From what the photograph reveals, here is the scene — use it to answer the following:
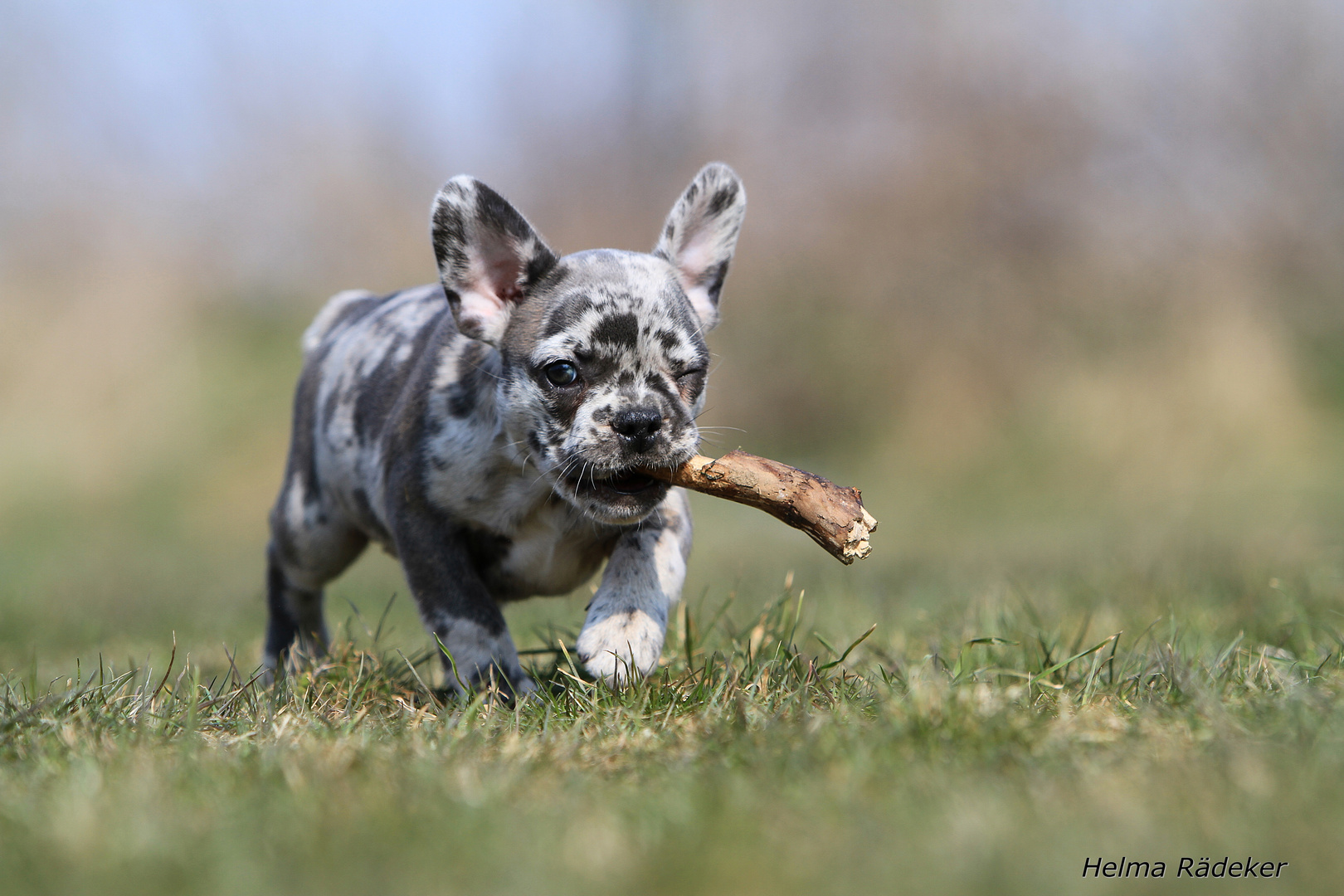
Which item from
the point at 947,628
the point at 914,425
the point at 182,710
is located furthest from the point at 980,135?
the point at 182,710

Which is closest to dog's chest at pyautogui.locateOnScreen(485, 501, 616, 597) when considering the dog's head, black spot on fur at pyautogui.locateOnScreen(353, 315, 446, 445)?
the dog's head

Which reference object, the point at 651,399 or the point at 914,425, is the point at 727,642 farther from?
the point at 914,425

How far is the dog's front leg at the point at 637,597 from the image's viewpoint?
3426 millimetres

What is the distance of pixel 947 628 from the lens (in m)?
4.65

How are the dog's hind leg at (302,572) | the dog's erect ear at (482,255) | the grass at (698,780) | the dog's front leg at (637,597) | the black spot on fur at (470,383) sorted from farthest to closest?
the dog's hind leg at (302,572)
the black spot on fur at (470,383)
the dog's erect ear at (482,255)
the dog's front leg at (637,597)
the grass at (698,780)

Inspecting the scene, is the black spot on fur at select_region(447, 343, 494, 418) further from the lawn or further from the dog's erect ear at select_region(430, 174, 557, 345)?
the lawn

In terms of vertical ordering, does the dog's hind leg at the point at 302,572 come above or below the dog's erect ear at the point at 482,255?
below

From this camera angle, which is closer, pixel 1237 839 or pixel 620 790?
pixel 1237 839

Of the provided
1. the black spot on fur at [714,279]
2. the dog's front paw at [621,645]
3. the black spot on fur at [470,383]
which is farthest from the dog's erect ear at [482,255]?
the dog's front paw at [621,645]

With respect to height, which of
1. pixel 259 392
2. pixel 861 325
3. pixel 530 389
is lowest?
pixel 259 392

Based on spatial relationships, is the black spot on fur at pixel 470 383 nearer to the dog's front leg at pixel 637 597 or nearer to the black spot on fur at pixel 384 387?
the black spot on fur at pixel 384 387

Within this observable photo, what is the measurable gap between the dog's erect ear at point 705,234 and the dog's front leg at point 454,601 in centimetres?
116

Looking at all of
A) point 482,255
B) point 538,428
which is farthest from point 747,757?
point 482,255

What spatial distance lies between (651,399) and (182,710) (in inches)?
60.9
